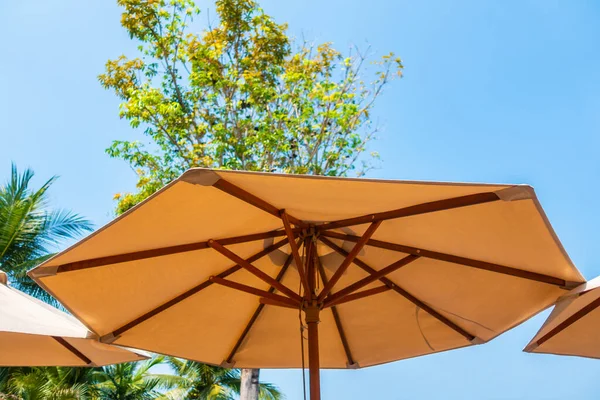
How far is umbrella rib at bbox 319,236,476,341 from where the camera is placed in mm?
4141

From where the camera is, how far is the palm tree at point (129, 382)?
14109 millimetres

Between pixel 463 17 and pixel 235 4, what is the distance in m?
10.0

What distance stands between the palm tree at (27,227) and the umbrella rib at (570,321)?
11.3 meters

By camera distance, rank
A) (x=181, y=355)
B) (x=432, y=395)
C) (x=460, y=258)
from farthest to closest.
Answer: (x=432, y=395), (x=181, y=355), (x=460, y=258)

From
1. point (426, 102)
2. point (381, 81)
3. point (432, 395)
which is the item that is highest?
point (426, 102)

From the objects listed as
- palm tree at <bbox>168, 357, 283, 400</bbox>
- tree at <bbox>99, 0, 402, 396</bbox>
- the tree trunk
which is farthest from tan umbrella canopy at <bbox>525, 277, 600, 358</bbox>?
palm tree at <bbox>168, 357, 283, 400</bbox>

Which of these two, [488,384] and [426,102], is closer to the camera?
[488,384]

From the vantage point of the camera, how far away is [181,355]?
15.2 ft

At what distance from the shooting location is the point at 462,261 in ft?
12.5

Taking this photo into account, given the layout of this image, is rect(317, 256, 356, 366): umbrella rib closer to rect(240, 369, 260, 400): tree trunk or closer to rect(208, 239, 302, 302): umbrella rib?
rect(208, 239, 302, 302): umbrella rib

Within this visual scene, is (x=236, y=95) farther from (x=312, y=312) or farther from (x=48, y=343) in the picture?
(x=312, y=312)

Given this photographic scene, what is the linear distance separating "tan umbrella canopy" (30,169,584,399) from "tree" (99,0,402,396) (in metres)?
6.87

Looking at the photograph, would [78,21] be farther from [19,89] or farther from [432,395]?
[432,395]

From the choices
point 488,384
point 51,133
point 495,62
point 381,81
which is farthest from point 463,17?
point 51,133
